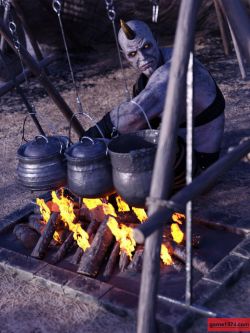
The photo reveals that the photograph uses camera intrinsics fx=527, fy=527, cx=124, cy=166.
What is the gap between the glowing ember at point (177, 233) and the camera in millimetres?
3998

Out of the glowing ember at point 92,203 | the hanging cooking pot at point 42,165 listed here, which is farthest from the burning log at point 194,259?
the hanging cooking pot at point 42,165

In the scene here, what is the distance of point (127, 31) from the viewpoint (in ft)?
13.9

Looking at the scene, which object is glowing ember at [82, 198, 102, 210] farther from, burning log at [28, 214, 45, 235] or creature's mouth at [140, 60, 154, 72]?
creature's mouth at [140, 60, 154, 72]

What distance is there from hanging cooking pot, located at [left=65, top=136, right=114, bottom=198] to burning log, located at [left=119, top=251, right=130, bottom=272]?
503 millimetres

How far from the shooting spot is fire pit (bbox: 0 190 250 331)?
3.56 m

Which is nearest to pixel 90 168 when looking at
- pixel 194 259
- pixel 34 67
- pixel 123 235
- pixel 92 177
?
pixel 92 177

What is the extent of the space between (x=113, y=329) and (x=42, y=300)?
0.67 meters

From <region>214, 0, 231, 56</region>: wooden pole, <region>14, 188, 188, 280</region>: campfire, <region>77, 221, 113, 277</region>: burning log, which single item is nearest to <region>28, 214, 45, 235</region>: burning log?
<region>14, 188, 188, 280</region>: campfire

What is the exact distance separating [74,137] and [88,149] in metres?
3.18

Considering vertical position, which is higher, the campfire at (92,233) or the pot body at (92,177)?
the pot body at (92,177)

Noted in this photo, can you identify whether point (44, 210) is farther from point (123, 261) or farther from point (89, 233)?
point (123, 261)

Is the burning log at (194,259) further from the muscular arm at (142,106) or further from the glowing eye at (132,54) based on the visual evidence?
the glowing eye at (132,54)

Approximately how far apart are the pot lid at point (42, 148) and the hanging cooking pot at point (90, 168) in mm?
183

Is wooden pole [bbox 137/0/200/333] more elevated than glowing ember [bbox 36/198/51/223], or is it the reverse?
wooden pole [bbox 137/0/200/333]
